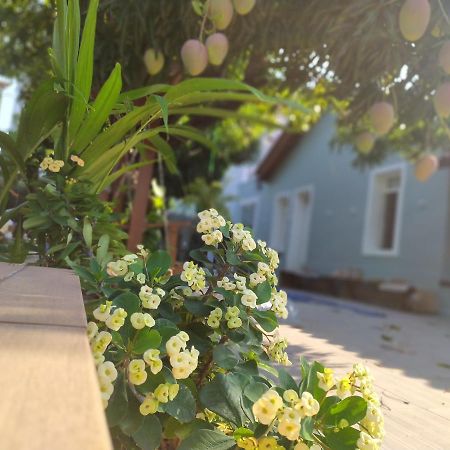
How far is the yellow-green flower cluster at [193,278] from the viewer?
1.52 m

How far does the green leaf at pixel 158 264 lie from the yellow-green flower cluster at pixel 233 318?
10.3 inches

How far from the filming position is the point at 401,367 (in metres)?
3.11

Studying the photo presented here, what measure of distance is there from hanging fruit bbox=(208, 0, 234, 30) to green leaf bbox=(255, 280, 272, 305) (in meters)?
1.63

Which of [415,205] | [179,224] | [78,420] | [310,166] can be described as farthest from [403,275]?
[78,420]

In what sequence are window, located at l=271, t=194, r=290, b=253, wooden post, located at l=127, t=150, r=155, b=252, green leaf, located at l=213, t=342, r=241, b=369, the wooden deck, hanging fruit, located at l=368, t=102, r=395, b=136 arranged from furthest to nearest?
window, located at l=271, t=194, r=290, b=253 → wooden post, located at l=127, t=150, r=155, b=252 → hanging fruit, located at l=368, t=102, r=395, b=136 → the wooden deck → green leaf, located at l=213, t=342, r=241, b=369

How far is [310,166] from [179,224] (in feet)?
33.6

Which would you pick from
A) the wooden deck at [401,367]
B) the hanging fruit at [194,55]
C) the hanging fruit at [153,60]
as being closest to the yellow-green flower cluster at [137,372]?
the wooden deck at [401,367]

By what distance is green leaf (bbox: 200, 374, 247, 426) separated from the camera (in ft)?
4.23

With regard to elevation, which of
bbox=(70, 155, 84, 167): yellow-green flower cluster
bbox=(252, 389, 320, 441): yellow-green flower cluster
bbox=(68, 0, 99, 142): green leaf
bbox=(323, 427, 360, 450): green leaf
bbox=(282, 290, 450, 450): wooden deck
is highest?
bbox=(68, 0, 99, 142): green leaf

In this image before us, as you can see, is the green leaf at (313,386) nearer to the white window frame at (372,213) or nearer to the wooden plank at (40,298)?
the wooden plank at (40,298)

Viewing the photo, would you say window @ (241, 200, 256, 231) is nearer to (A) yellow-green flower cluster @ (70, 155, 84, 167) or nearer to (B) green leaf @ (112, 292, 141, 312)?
(A) yellow-green flower cluster @ (70, 155, 84, 167)

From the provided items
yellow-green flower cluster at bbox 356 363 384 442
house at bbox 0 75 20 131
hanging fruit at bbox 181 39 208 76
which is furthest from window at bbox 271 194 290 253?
yellow-green flower cluster at bbox 356 363 384 442

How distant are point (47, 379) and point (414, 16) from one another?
2.44 metres

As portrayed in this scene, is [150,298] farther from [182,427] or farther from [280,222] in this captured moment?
[280,222]
